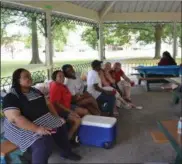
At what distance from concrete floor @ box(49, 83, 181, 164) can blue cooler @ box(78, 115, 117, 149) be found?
0.25ft

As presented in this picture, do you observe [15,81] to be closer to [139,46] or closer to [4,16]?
[4,16]

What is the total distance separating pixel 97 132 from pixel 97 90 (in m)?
1.15

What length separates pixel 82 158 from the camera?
2.99 metres

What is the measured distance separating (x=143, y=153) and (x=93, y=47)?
24.3 ft

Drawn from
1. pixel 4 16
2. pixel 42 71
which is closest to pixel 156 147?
pixel 42 71

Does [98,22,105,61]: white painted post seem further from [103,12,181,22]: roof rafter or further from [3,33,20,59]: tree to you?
[3,33,20,59]: tree

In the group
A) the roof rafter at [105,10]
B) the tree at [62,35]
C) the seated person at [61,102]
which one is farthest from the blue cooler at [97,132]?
the roof rafter at [105,10]

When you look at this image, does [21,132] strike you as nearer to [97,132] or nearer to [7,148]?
[7,148]

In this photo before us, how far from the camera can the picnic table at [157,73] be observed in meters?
6.86

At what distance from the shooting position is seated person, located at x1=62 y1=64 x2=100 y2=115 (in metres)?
3.83

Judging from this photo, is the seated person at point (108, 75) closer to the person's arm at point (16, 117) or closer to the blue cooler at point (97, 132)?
the blue cooler at point (97, 132)

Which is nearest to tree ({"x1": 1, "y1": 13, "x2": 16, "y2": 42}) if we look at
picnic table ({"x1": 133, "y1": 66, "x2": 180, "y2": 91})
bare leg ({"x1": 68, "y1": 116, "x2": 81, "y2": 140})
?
bare leg ({"x1": 68, "y1": 116, "x2": 81, "y2": 140})

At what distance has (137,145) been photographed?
3.34 meters

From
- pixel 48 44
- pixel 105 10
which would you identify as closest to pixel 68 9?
pixel 48 44
